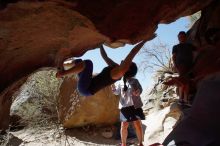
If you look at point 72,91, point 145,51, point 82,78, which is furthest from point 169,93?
point 82,78

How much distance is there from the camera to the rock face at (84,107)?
12352mm

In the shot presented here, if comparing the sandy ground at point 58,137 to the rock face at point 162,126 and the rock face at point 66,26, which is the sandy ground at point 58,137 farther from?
the rock face at point 66,26

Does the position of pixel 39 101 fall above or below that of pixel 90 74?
above

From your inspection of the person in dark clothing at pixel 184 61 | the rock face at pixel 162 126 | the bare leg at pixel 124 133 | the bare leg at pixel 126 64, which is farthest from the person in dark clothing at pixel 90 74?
the rock face at pixel 162 126

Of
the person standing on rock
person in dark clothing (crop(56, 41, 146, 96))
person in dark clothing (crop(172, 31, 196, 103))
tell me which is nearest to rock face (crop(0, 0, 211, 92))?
person in dark clothing (crop(56, 41, 146, 96))

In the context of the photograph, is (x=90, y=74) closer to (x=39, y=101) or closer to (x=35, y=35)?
(x=35, y=35)

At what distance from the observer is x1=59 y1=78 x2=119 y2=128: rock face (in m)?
12.4

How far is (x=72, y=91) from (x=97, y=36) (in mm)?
7402

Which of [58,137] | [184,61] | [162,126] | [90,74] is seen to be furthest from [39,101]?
[184,61]

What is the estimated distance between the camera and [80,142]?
11.6 m

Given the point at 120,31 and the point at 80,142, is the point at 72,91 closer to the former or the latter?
the point at 80,142

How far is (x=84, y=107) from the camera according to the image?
41.0 feet

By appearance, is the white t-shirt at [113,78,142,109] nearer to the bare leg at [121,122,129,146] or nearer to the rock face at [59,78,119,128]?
the bare leg at [121,122,129,146]

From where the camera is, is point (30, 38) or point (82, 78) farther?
point (82, 78)
